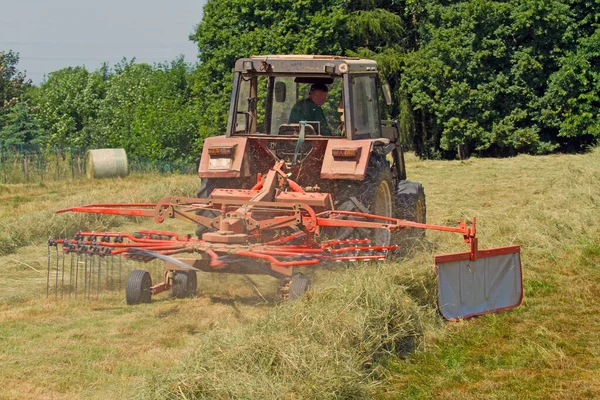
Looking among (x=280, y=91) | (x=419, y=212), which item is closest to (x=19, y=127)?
(x=280, y=91)

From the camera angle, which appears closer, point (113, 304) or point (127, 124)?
point (113, 304)

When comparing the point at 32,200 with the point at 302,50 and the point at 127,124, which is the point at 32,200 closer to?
the point at 302,50

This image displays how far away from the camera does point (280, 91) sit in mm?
9109

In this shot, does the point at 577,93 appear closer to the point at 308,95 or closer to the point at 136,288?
the point at 308,95

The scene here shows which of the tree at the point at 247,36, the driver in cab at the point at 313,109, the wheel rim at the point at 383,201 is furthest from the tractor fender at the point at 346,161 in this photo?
the tree at the point at 247,36

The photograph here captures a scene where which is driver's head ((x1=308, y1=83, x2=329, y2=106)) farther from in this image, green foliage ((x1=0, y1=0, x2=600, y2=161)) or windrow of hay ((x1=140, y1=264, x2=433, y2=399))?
green foliage ((x1=0, y1=0, x2=600, y2=161))

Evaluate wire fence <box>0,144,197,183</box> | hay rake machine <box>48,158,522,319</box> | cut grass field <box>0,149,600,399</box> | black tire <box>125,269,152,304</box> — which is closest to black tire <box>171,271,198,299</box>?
hay rake machine <box>48,158,522,319</box>

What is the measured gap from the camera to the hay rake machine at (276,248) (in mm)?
6742

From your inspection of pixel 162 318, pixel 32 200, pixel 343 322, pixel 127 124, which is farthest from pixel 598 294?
pixel 127 124

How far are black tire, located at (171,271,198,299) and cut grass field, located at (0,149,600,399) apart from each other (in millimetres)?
196

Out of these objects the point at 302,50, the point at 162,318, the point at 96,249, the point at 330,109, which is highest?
the point at 302,50

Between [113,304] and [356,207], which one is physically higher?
[356,207]

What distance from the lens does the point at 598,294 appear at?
7375mm

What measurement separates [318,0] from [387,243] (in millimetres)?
23056
